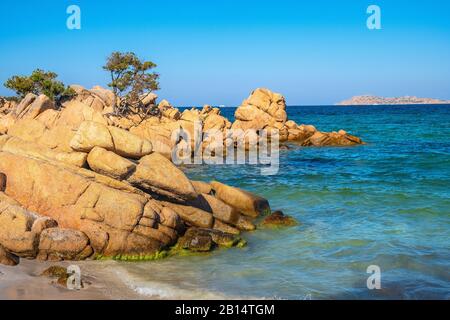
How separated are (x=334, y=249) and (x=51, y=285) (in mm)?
10400

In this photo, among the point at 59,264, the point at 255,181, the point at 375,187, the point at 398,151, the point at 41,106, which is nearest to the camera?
the point at 59,264

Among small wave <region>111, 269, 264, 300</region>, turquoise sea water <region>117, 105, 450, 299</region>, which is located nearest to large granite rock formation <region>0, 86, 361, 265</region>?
turquoise sea water <region>117, 105, 450, 299</region>

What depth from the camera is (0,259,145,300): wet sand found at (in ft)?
42.6

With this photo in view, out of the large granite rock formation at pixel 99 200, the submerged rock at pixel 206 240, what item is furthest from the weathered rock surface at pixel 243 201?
the submerged rock at pixel 206 240

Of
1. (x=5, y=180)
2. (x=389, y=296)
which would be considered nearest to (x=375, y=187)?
(x=389, y=296)

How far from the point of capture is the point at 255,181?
113 feet

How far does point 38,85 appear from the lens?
64.5 m

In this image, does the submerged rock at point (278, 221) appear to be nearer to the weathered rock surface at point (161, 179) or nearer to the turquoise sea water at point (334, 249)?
the turquoise sea water at point (334, 249)

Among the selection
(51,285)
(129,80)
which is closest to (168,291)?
(51,285)

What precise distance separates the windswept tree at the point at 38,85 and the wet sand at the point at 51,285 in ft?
169

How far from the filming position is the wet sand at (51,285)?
1299 centimetres

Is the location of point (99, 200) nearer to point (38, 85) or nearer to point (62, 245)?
point (62, 245)

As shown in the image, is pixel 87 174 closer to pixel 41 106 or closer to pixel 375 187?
pixel 375 187
